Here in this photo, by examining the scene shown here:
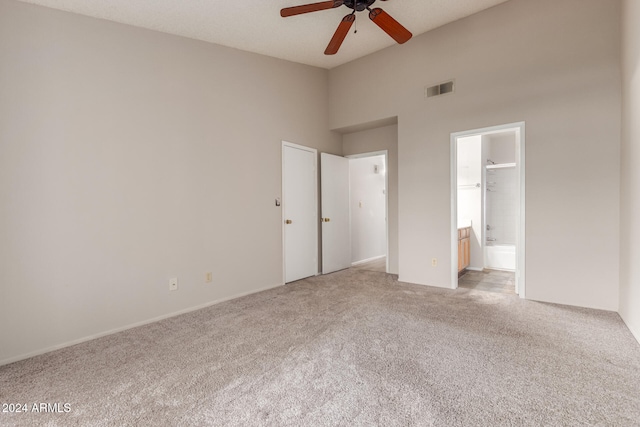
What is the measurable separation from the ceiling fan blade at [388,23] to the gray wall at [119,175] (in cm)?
190

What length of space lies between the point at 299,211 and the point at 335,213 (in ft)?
2.59

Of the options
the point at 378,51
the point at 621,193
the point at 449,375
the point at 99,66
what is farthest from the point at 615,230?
the point at 99,66

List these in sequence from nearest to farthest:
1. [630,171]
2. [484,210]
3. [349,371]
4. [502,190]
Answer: [349,371] → [630,171] → [484,210] → [502,190]

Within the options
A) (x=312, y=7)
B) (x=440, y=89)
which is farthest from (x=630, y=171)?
(x=312, y=7)

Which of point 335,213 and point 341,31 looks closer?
point 341,31

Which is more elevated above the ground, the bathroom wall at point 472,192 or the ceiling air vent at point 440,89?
the ceiling air vent at point 440,89

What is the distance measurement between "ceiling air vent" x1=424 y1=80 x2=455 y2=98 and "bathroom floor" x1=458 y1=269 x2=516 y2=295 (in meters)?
2.60

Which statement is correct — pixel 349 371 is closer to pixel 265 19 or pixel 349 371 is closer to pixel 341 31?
pixel 341 31

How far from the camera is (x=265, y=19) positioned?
123 inches

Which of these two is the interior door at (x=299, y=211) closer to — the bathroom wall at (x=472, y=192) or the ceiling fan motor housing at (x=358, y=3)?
the ceiling fan motor housing at (x=358, y=3)

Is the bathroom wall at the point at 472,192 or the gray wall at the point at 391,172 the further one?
the bathroom wall at the point at 472,192

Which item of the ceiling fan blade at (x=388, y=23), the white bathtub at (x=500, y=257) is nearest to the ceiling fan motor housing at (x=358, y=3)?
the ceiling fan blade at (x=388, y=23)

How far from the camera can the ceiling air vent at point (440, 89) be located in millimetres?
3797

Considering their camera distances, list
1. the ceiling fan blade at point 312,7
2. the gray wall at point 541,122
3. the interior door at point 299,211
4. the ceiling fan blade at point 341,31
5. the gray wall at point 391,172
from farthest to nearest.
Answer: the gray wall at point 391,172
the interior door at point 299,211
the gray wall at point 541,122
the ceiling fan blade at point 341,31
the ceiling fan blade at point 312,7
